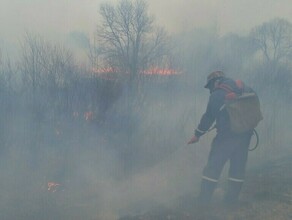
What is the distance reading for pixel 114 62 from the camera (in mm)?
7930

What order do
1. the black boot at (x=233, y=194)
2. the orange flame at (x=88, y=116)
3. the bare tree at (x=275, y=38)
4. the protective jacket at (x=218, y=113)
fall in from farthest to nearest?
the bare tree at (x=275, y=38) < the orange flame at (x=88, y=116) < the black boot at (x=233, y=194) < the protective jacket at (x=218, y=113)

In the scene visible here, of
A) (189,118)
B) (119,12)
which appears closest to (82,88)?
(189,118)

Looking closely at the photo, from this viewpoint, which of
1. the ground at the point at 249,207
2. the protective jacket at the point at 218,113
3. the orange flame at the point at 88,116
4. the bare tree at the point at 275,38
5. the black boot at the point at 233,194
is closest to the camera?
the ground at the point at 249,207

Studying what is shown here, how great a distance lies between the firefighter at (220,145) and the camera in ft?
15.7

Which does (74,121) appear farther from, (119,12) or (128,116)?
(119,12)

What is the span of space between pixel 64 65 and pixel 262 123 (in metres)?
5.47

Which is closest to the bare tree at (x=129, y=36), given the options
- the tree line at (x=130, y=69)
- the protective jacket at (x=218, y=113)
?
the tree line at (x=130, y=69)

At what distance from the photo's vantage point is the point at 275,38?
1217 cm

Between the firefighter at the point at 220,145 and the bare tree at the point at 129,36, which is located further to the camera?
the bare tree at the point at 129,36

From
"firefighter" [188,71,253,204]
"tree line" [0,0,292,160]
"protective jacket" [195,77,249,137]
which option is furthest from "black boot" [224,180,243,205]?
"tree line" [0,0,292,160]

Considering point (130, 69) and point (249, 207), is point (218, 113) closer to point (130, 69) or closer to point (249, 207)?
point (249, 207)

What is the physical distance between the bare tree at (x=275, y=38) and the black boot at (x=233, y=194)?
23.8 feet

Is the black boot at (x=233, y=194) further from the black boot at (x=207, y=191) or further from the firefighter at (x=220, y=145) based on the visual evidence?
the black boot at (x=207, y=191)

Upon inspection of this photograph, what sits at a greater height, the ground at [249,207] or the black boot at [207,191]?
the black boot at [207,191]
